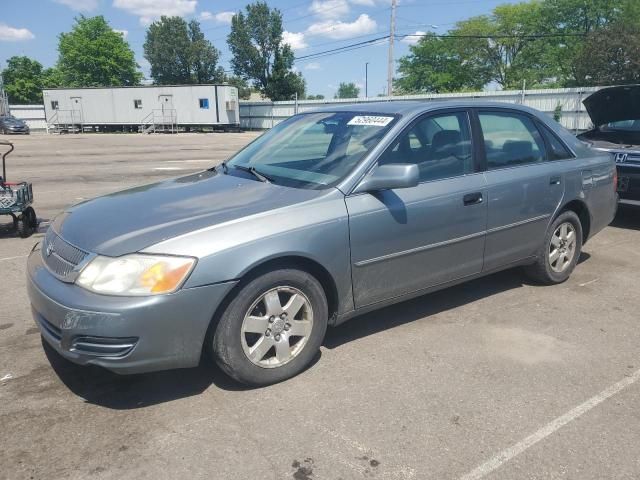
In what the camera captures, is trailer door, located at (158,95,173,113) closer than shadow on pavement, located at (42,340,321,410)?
No

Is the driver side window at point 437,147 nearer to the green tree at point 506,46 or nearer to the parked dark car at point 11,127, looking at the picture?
the parked dark car at point 11,127

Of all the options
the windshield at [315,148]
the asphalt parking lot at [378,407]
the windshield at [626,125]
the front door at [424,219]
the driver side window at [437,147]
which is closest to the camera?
the asphalt parking lot at [378,407]

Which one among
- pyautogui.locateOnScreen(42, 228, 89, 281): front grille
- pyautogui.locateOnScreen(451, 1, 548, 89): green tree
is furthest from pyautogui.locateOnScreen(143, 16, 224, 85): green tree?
pyautogui.locateOnScreen(42, 228, 89, 281): front grille

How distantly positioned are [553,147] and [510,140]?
0.57 metres

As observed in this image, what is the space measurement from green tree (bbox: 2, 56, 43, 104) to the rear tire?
91.8 m

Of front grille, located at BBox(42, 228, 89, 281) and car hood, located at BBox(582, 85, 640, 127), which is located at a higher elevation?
car hood, located at BBox(582, 85, 640, 127)

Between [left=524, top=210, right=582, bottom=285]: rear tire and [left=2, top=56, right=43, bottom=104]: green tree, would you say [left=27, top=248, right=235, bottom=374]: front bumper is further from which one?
[left=2, top=56, right=43, bottom=104]: green tree

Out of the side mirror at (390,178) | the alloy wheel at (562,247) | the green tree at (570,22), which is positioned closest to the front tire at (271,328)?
the side mirror at (390,178)

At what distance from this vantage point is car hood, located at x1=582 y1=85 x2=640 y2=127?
23.1ft

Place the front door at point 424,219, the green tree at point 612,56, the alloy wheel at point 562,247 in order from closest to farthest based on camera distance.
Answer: the front door at point 424,219
the alloy wheel at point 562,247
the green tree at point 612,56

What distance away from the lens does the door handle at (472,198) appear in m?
3.88

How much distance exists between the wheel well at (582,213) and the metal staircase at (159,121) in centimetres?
3981

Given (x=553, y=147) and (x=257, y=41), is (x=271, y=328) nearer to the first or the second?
(x=553, y=147)

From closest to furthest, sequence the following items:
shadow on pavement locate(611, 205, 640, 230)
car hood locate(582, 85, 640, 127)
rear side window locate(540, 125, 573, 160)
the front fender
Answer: the front fender < rear side window locate(540, 125, 573, 160) < car hood locate(582, 85, 640, 127) < shadow on pavement locate(611, 205, 640, 230)
